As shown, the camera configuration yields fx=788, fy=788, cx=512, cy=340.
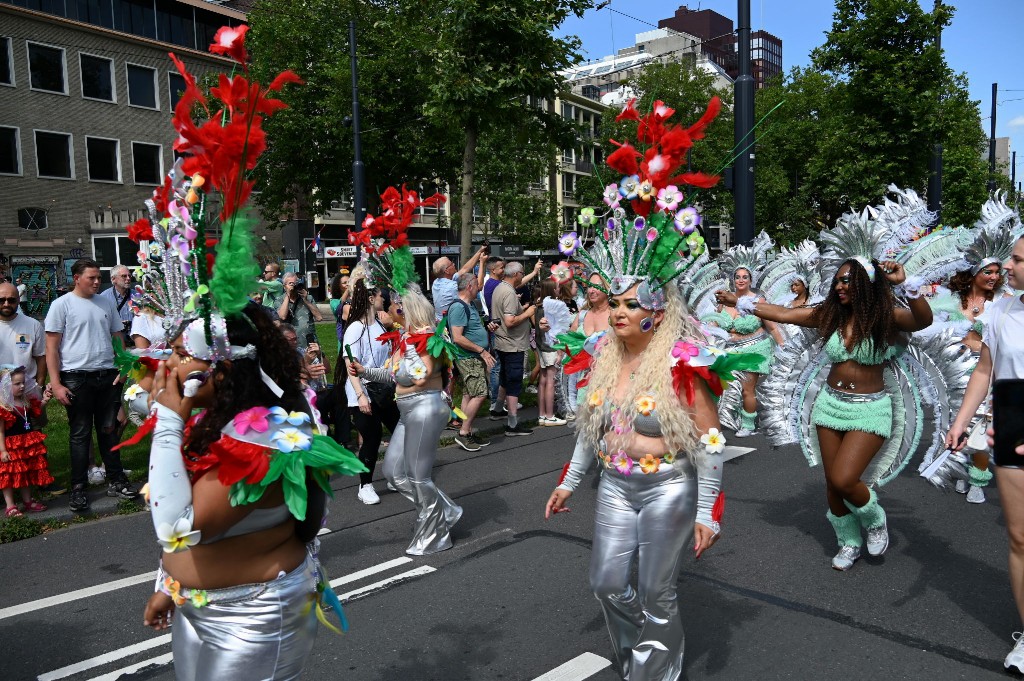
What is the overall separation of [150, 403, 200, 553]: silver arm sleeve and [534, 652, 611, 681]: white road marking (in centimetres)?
203

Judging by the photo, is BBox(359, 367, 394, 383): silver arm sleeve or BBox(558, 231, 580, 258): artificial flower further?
BBox(359, 367, 394, 383): silver arm sleeve

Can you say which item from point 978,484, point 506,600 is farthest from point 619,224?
point 978,484

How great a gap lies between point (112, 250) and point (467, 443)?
1070 inches

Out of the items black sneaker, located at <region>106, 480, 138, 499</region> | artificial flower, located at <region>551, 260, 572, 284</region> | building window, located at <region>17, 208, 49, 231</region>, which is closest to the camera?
black sneaker, located at <region>106, 480, 138, 499</region>

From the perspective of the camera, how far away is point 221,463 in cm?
221

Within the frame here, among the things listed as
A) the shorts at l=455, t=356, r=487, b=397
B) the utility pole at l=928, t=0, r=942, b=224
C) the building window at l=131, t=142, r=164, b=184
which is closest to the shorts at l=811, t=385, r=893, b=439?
the shorts at l=455, t=356, r=487, b=397

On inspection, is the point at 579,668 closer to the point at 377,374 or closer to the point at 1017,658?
the point at 1017,658

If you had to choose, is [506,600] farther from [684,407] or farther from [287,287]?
[287,287]

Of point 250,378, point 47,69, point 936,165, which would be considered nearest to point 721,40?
point 47,69

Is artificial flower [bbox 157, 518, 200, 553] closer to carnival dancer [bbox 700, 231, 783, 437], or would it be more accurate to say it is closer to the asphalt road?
the asphalt road

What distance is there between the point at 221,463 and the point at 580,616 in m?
2.60

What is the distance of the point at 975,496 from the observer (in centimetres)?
606

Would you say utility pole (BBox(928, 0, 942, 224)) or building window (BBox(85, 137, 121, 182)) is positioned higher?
building window (BBox(85, 137, 121, 182))

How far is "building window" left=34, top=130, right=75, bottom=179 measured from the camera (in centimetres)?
2892
